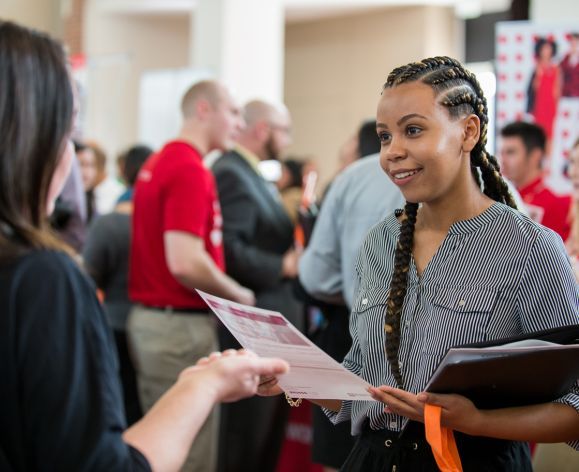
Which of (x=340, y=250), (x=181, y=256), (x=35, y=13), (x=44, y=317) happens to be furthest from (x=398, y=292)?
(x=35, y=13)

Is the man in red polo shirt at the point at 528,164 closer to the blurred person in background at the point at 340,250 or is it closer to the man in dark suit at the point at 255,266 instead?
the blurred person in background at the point at 340,250

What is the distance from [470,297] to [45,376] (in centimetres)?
83

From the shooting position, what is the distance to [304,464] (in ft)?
14.6

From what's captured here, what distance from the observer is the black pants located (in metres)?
1.70

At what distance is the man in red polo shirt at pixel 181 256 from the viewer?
3.69 metres

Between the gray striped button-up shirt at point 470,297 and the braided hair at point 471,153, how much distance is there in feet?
0.06

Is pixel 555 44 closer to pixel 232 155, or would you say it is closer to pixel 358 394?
pixel 232 155

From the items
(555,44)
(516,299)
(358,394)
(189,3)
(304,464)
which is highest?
(189,3)

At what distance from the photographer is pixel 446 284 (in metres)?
1.72

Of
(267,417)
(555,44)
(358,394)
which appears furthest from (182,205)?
(358,394)

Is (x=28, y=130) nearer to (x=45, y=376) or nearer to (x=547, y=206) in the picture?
(x=45, y=376)

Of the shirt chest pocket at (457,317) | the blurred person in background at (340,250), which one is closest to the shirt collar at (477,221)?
the shirt chest pocket at (457,317)

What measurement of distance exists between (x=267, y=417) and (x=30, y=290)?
3195 mm

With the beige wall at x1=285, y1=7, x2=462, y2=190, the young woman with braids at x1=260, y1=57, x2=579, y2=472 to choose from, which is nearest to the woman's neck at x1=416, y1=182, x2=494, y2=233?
the young woman with braids at x1=260, y1=57, x2=579, y2=472
